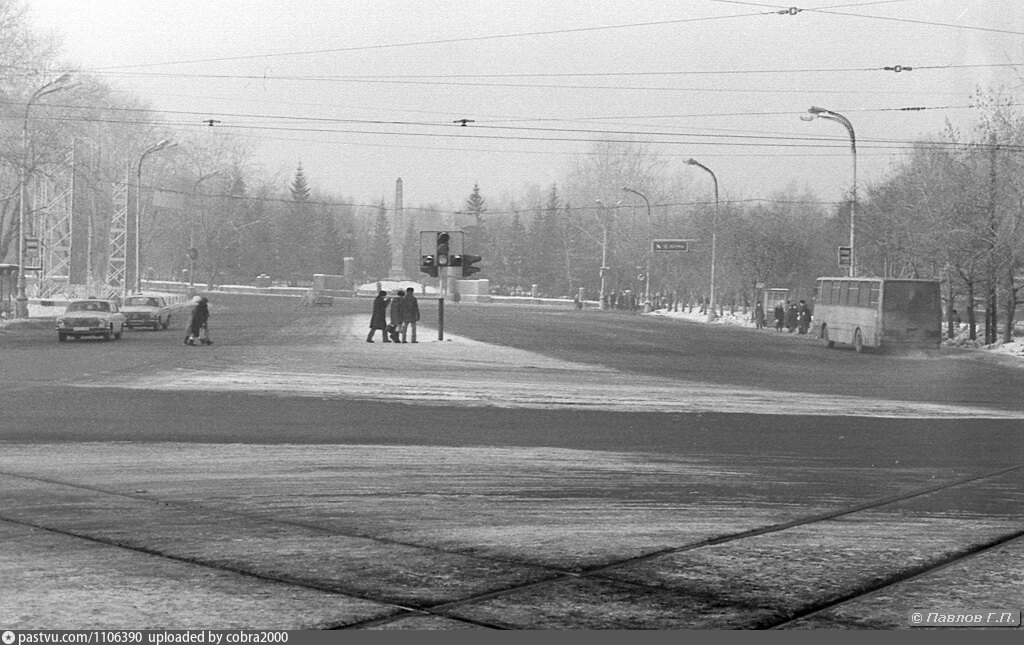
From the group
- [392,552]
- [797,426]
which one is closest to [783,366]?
[797,426]

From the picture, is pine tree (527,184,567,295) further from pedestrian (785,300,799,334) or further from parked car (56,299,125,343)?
parked car (56,299,125,343)

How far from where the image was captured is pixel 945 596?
23.8 ft

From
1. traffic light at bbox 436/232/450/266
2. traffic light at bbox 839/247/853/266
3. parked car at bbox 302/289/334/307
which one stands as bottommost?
parked car at bbox 302/289/334/307

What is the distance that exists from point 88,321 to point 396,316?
1012 centimetres

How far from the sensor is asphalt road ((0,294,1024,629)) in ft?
22.9

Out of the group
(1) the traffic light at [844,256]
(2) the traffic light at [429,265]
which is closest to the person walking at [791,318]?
(1) the traffic light at [844,256]

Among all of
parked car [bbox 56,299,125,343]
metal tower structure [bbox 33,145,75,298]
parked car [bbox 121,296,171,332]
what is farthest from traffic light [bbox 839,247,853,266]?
metal tower structure [bbox 33,145,75,298]

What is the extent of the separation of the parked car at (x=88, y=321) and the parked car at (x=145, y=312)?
5937mm

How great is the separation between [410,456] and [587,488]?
9.33 ft

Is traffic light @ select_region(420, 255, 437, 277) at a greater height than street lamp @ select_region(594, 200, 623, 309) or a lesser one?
lesser

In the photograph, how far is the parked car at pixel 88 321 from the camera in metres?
42.5

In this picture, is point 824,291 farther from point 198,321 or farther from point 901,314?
point 198,321

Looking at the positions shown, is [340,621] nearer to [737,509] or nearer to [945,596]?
[945,596]

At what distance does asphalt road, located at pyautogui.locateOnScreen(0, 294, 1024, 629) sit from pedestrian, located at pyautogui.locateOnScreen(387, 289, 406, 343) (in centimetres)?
1585
